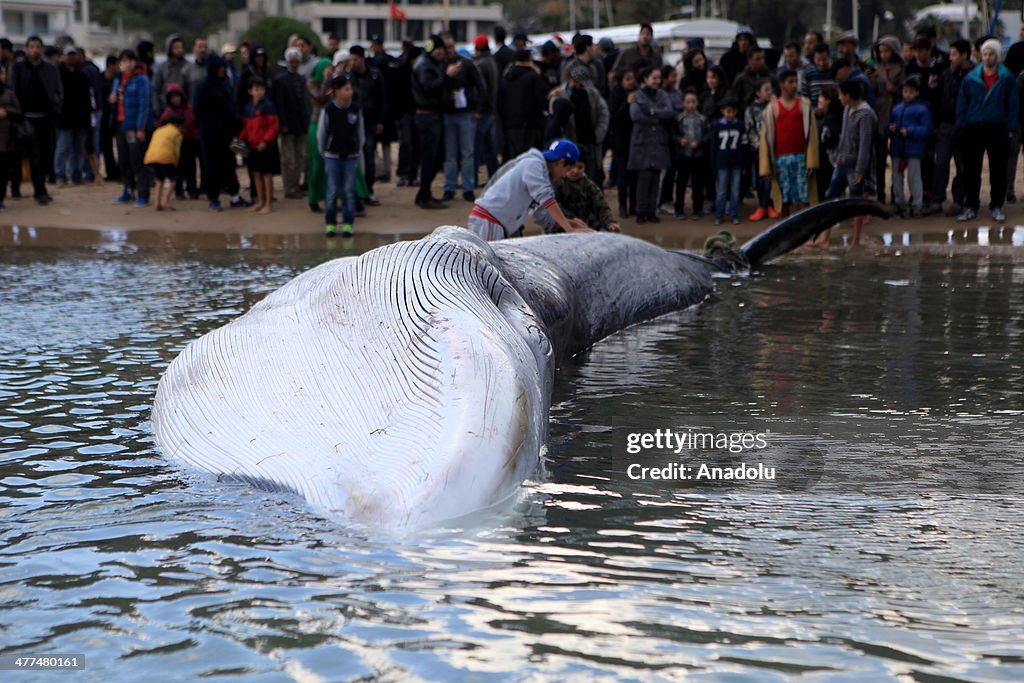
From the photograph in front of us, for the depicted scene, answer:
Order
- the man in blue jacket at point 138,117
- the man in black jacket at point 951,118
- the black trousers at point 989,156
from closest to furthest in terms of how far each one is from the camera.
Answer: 1. the black trousers at point 989,156
2. the man in black jacket at point 951,118
3. the man in blue jacket at point 138,117

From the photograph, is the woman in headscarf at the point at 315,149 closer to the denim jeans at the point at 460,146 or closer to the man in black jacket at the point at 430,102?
the man in black jacket at the point at 430,102

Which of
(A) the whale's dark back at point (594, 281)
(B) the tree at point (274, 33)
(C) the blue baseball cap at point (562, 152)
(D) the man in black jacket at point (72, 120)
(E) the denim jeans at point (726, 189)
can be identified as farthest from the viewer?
(B) the tree at point (274, 33)

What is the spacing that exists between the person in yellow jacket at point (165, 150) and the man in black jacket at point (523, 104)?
4743mm

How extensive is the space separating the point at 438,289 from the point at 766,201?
11722 mm

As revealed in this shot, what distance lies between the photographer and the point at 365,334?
5062 millimetres

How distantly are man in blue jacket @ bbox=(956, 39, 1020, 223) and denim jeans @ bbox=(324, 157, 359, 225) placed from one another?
7.85 m

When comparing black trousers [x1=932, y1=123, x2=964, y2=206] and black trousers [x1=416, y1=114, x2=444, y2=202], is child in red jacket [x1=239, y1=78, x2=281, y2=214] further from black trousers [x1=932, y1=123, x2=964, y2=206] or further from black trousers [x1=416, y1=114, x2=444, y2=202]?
black trousers [x1=932, y1=123, x2=964, y2=206]

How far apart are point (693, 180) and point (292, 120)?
596 centimetres

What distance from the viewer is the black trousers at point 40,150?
17.9 meters

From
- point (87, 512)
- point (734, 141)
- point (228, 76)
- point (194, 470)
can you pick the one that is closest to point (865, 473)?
point (194, 470)

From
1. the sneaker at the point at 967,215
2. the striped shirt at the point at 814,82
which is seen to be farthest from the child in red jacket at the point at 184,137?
the sneaker at the point at 967,215

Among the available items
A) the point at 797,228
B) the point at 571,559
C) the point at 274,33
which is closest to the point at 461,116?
the point at 797,228

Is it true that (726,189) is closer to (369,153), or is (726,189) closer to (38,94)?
(369,153)

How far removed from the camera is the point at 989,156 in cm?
1534
